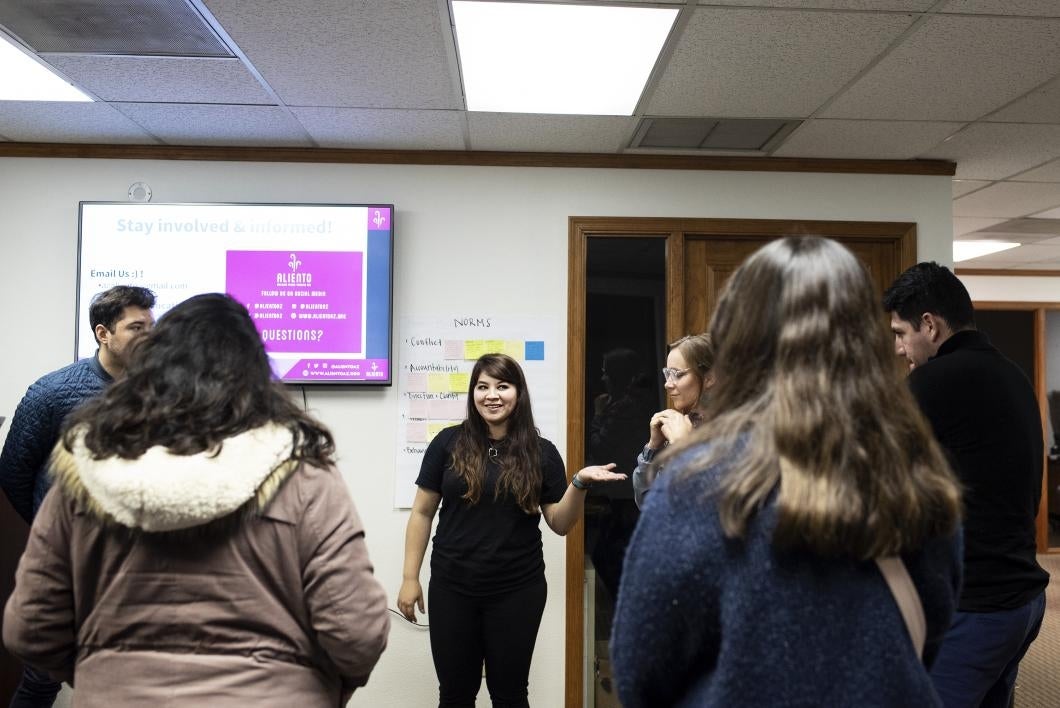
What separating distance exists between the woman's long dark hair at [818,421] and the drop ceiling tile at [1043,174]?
3277mm

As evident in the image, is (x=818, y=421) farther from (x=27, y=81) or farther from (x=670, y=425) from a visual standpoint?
(x=27, y=81)

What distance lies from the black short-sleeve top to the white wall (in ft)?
2.68

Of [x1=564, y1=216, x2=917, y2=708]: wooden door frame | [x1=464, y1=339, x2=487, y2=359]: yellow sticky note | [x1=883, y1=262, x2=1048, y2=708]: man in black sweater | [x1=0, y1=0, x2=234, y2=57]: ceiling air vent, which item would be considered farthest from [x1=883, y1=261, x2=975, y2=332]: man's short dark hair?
[x1=0, y1=0, x2=234, y2=57]: ceiling air vent

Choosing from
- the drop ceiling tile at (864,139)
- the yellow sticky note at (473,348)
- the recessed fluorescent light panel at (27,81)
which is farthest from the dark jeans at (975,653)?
the recessed fluorescent light panel at (27,81)

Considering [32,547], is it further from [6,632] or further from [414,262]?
[414,262]

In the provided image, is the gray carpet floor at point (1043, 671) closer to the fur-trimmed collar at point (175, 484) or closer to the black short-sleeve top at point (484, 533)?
the black short-sleeve top at point (484, 533)

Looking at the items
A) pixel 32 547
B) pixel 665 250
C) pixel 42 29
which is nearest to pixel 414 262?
pixel 665 250

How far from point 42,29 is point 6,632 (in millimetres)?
1832

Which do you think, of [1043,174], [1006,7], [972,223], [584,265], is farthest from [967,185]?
[584,265]

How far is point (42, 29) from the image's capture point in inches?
82.7

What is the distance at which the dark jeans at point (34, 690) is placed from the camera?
86.0 inches

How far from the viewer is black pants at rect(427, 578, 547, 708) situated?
2.11 m

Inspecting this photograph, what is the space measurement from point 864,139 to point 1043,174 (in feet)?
3.97

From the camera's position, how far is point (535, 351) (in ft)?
10.0
